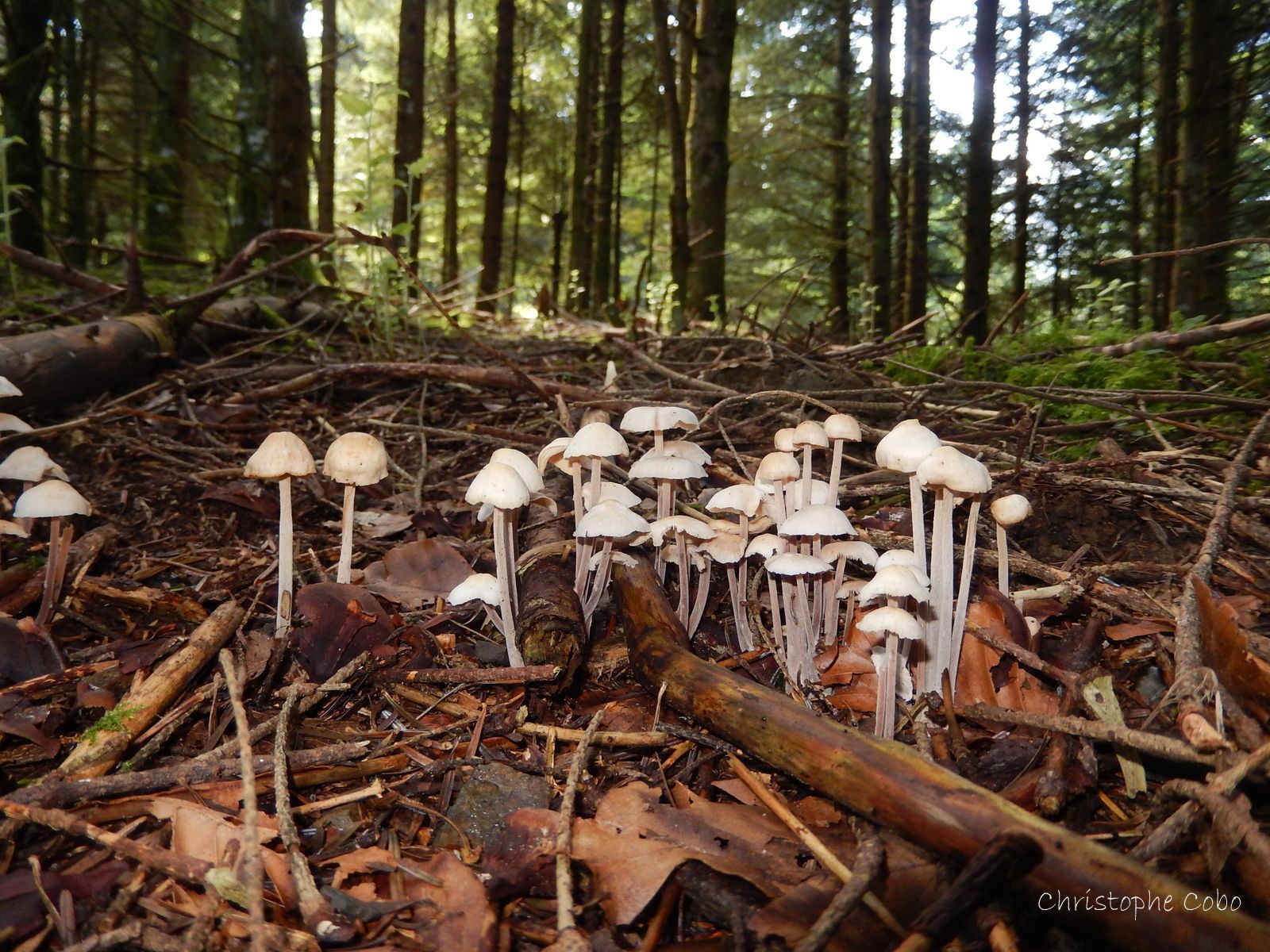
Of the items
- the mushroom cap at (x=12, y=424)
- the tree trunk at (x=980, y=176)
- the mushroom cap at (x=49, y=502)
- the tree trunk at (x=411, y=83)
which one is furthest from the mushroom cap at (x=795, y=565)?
the tree trunk at (x=411, y=83)

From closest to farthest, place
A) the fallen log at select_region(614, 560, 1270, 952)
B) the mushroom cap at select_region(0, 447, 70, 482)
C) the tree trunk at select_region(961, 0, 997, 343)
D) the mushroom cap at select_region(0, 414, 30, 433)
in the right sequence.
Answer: the fallen log at select_region(614, 560, 1270, 952)
the mushroom cap at select_region(0, 447, 70, 482)
the mushroom cap at select_region(0, 414, 30, 433)
the tree trunk at select_region(961, 0, 997, 343)

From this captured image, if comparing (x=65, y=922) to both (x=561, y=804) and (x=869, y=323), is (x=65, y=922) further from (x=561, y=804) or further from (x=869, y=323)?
(x=869, y=323)

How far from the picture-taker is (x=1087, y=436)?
3.39 m

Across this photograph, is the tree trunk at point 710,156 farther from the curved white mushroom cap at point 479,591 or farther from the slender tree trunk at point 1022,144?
the slender tree trunk at point 1022,144

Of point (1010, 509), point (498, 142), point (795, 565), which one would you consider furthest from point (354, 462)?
point (498, 142)

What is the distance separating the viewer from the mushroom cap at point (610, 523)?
2.17 m

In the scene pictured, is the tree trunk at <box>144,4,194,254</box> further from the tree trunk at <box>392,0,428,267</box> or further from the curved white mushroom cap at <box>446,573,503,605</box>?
the curved white mushroom cap at <box>446,573,503,605</box>

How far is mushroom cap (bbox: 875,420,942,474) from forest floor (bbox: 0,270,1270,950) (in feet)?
1.80

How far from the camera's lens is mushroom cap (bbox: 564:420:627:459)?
7.68 feet

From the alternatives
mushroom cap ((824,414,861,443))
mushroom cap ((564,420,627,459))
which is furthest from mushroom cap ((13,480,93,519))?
mushroom cap ((824,414,861,443))

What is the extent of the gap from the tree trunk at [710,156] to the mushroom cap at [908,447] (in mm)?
6066

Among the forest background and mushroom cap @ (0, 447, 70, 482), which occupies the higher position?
the forest background

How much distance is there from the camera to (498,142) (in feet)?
35.1

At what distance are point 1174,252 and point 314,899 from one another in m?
3.10
